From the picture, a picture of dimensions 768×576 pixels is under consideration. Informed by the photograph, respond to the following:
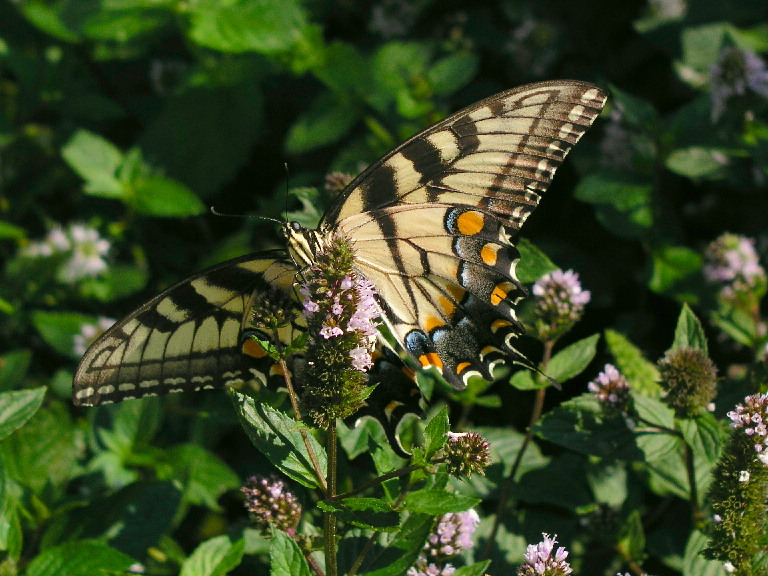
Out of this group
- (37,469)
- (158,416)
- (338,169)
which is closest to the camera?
(37,469)

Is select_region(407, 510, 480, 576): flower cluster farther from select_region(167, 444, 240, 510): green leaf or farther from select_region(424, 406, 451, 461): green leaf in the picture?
select_region(167, 444, 240, 510): green leaf

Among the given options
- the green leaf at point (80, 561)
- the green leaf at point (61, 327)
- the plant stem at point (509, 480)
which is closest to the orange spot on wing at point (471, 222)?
the plant stem at point (509, 480)

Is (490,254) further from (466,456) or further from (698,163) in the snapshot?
(698,163)

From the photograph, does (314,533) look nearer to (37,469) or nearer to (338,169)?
(37,469)

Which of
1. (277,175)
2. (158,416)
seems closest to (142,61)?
(277,175)

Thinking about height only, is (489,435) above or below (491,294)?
below

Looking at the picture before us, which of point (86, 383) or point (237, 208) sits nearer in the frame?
point (86, 383)

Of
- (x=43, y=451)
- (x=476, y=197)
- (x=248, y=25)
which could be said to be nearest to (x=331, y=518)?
(x=476, y=197)
